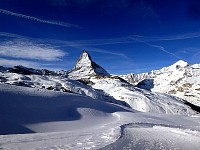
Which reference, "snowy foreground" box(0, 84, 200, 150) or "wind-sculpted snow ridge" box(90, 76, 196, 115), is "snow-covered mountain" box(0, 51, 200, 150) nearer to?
"snowy foreground" box(0, 84, 200, 150)

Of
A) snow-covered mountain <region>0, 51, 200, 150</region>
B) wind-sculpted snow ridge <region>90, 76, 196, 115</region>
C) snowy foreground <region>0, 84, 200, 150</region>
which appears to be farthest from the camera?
wind-sculpted snow ridge <region>90, 76, 196, 115</region>

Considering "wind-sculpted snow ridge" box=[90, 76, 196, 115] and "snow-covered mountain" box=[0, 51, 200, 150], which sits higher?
"wind-sculpted snow ridge" box=[90, 76, 196, 115]

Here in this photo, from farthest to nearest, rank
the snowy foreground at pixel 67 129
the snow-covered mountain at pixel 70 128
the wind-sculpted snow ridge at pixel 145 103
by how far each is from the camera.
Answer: the wind-sculpted snow ridge at pixel 145 103, the snowy foreground at pixel 67 129, the snow-covered mountain at pixel 70 128

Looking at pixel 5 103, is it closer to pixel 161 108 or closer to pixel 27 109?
pixel 27 109

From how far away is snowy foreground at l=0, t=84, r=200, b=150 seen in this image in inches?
492

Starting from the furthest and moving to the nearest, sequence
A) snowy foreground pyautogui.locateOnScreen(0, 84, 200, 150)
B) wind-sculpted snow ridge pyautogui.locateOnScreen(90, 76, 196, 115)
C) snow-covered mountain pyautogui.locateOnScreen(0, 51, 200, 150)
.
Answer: wind-sculpted snow ridge pyautogui.locateOnScreen(90, 76, 196, 115), snowy foreground pyautogui.locateOnScreen(0, 84, 200, 150), snow-covered mountain pyautogui.locateOnScreen(0, 51, 200, 150)

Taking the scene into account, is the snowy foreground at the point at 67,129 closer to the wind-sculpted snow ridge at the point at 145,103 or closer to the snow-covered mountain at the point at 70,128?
the snow-covered mountain at the point at 70,128

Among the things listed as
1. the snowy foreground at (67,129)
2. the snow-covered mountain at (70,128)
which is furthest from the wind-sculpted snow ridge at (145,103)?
the snowy foreground at (67,129)

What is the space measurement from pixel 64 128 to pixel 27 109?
16.0 ft

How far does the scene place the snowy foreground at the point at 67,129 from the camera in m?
12.5

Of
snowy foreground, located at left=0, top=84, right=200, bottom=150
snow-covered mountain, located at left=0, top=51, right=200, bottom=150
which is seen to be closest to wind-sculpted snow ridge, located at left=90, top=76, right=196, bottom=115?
snow-covered mountain, located at left=0, top=51, right=200, bottom=150

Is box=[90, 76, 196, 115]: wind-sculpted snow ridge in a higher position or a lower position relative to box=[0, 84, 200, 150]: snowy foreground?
higher

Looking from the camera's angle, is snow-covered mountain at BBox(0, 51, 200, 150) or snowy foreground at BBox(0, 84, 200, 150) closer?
snow-covered mountain at BBox(0, 51, 200, 150)

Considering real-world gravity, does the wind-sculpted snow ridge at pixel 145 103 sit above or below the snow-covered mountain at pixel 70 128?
above
